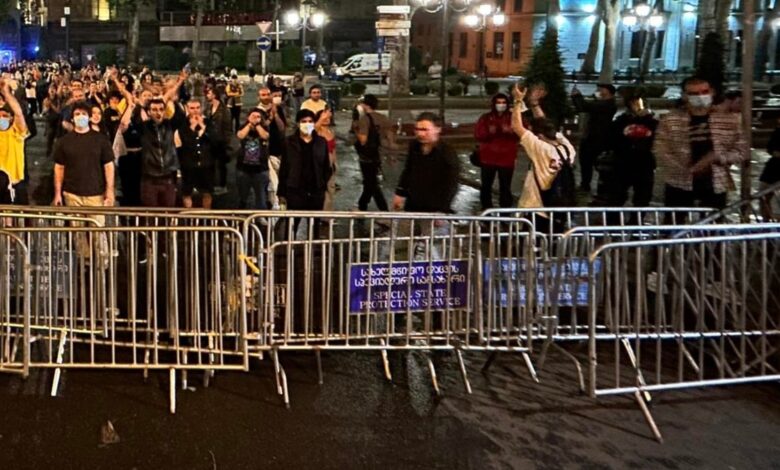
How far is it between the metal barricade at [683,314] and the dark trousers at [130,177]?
22.0 feet

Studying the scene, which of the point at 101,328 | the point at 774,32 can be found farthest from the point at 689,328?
the point at 774,32

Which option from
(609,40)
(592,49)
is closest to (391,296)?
(609,40)

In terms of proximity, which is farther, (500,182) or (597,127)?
(597,127)

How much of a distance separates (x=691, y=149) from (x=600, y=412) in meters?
4.48

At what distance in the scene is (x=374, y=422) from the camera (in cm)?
607

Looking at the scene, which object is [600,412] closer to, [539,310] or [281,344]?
[539,310]

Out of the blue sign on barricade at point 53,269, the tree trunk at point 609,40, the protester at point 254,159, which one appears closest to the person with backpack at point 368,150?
the protester at point 254,159

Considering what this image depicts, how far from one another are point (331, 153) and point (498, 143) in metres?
2.19

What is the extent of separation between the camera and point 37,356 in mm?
7164

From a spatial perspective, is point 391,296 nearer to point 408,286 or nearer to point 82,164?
point 408,286

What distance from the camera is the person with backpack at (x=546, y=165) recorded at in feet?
31.3

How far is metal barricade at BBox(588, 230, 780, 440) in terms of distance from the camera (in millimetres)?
6168

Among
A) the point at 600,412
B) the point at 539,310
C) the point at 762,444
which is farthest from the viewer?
the point at 539,310

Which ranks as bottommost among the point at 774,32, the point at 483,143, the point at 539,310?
the point at 539,310
